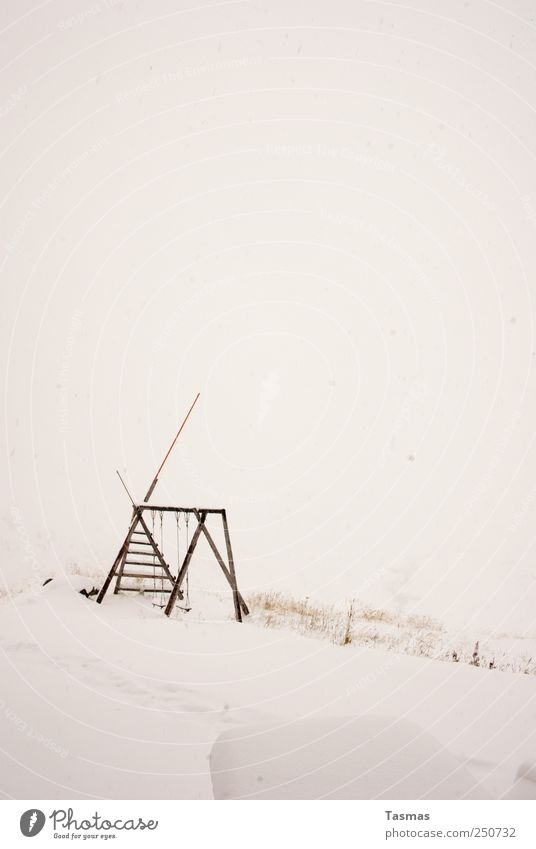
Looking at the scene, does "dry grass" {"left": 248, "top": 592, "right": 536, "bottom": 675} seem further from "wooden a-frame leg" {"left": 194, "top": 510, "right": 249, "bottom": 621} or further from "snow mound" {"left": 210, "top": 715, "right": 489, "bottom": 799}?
"snow mound" {"left": 210, "top": 715, "right": 489, "bottom": 799}

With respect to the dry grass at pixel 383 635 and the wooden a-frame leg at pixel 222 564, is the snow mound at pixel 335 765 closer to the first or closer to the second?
the dry grass at pixel 383 635

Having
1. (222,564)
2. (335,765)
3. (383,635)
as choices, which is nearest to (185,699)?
(335,765)

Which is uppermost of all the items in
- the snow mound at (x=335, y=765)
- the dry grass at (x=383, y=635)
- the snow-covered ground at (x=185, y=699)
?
the snow mound at (x=335, y=765)

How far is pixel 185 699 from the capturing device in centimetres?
524

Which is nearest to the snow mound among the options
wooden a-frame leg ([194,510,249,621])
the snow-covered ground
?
the snow-covered ground

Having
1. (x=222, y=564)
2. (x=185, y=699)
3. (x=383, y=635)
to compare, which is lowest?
(x=383, y=635)

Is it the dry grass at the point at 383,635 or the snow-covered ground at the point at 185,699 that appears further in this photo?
the dry grass at the point at 383,635

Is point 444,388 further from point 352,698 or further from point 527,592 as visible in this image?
point 352,698

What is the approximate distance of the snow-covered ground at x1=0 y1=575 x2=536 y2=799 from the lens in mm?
3951

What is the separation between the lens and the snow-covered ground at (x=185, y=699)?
395 cm

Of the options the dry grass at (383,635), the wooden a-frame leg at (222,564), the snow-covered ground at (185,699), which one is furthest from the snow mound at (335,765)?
the wooden a-frame leg at (222,564)

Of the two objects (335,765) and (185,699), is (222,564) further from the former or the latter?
(335,765)

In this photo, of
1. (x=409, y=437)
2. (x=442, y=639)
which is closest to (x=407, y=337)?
(x=409, y=437)
